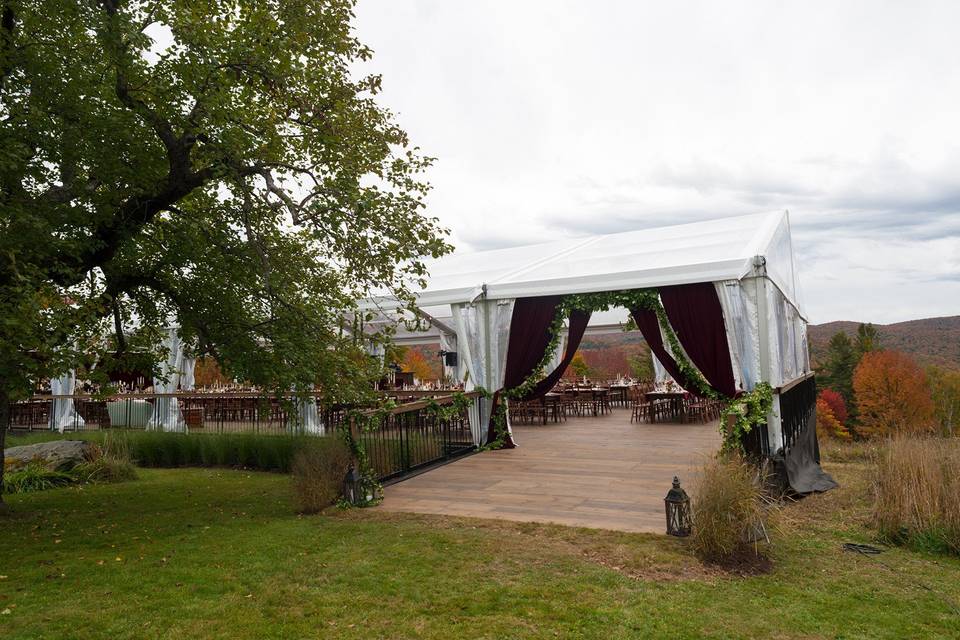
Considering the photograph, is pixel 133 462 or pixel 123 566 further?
pixel 133 462

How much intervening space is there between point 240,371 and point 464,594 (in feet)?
10.9

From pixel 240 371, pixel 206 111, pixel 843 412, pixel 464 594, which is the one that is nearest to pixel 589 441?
pixel 240 371

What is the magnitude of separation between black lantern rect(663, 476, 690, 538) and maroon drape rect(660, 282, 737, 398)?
3282 millimetres

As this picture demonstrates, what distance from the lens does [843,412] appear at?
100 ft

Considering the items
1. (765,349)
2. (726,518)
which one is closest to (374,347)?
(765,349)

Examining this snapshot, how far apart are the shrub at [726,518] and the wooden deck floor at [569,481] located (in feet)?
2.16

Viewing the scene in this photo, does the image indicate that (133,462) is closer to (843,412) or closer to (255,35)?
(255,35)

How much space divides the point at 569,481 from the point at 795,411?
3.28m

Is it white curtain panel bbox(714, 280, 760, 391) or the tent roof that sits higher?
the tent roof

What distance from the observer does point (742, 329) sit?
7.16m

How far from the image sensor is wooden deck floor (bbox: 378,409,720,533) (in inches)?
208

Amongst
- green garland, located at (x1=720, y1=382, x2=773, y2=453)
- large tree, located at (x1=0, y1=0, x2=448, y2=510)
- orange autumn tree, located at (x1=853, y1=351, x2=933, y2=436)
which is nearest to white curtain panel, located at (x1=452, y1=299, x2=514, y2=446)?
large tree, located at (x1=0, y1=0, x2=448, y2=510)

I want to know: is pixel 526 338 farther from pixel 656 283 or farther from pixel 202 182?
pixel 202 182

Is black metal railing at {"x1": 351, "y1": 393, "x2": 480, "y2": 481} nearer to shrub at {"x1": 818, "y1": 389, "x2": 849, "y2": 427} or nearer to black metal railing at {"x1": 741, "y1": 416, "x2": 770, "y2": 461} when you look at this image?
black metal railing at {"x1": 741, "y1": 416, "x2": 770, "y2": 461}
